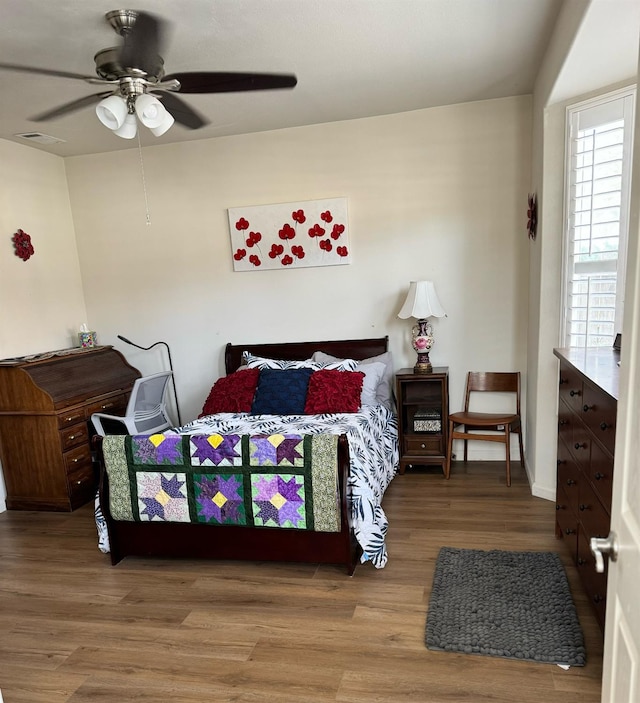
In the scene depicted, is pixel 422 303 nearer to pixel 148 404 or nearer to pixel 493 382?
pixel 493 382

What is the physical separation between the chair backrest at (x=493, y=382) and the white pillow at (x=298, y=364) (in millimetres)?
927

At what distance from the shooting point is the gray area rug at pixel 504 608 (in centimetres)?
207

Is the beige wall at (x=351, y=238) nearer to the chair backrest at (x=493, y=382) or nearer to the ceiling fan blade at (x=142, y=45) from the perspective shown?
the chair backrest at (x=493, y=382)

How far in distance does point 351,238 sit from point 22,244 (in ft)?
8.66

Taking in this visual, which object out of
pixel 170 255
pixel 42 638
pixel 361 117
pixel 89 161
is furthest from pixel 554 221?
pixel 89 161

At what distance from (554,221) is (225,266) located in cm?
265

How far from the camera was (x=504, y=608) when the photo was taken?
2.32 m

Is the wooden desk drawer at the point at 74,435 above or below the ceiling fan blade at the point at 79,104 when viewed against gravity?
below

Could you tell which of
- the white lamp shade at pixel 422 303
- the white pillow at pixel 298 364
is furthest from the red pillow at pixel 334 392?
the white lamp shade at pixel 422 303

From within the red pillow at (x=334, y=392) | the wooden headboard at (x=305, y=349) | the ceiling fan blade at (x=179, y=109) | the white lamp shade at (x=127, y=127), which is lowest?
the red pillow at (x=334, y=392)

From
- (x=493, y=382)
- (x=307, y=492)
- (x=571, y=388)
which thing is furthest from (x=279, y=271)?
(x=571, y=388)

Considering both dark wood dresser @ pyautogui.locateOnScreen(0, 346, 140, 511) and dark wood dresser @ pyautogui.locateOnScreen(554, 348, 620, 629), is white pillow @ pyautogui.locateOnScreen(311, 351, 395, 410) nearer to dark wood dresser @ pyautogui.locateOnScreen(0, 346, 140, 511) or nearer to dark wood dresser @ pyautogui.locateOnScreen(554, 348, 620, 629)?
dark wood dresser @ pyautogui.locateOnScreen(554, 348, 620, 629)

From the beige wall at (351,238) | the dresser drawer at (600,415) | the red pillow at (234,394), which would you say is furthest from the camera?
the beige wall at (351,238)

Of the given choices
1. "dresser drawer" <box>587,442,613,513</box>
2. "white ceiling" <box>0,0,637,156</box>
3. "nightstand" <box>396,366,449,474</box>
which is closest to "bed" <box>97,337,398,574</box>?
"nightstand" <box>396,366,449,474</box>
